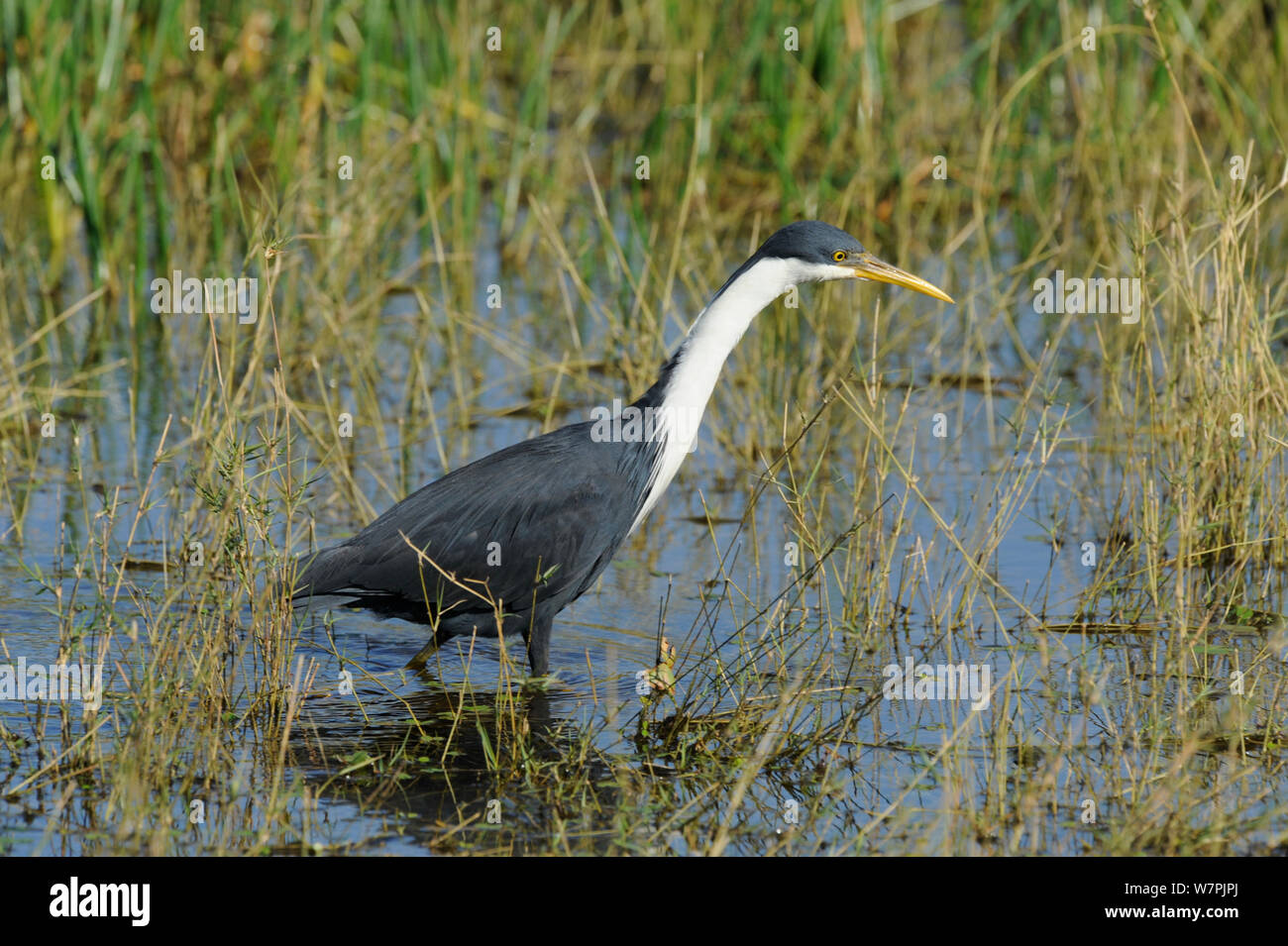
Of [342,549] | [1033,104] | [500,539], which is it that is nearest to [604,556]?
[500,539]

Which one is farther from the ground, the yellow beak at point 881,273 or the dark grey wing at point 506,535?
the yellow beak at point 881,273

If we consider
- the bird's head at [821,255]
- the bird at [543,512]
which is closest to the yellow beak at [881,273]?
the bird's head at [821,255]

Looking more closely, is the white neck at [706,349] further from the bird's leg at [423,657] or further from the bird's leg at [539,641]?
the bird's leg at [423,657]

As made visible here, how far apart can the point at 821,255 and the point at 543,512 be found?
4.19 feet

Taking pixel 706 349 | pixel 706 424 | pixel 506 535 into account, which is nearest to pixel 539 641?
pixel 506 535

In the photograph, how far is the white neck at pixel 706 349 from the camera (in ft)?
19.1

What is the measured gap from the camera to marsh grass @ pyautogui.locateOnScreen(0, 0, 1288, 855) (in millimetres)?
4789

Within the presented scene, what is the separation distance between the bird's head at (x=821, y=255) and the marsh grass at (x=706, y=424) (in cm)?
37

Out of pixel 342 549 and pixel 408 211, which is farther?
pixel 408 211

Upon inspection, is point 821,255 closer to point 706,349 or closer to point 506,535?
point 706,349

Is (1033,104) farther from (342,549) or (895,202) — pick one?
(342,549)

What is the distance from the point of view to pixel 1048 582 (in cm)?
655

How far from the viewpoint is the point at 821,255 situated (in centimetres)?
596
